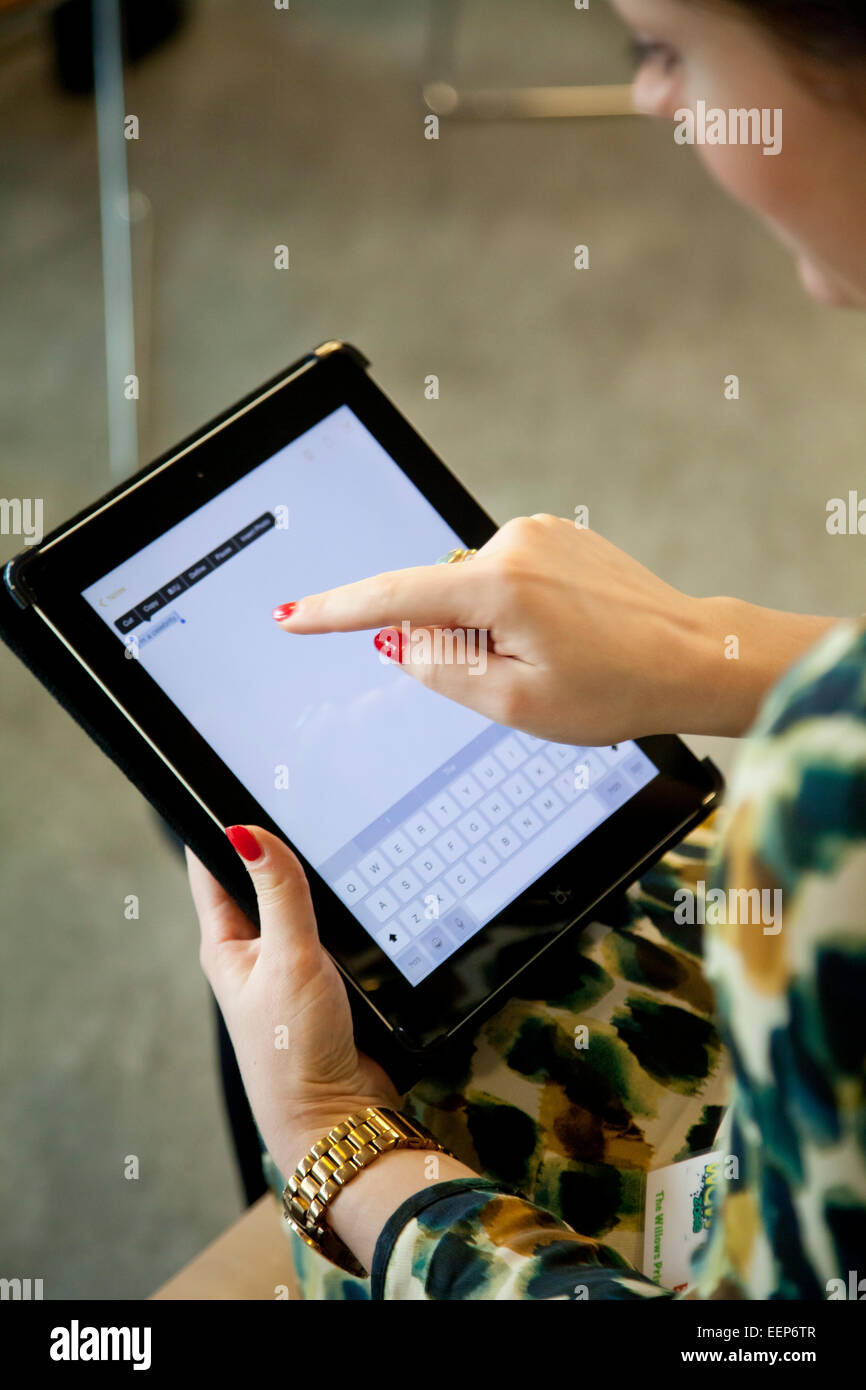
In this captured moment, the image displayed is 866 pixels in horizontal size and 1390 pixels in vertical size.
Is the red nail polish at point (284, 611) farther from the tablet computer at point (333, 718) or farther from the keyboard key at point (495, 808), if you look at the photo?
the keyboard key at point (495, 808)

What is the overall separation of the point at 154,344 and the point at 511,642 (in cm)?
149

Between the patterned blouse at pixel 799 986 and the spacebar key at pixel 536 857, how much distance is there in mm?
280

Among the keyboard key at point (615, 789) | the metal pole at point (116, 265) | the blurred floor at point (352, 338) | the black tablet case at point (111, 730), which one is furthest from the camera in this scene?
the metal pole at point (116, 265)

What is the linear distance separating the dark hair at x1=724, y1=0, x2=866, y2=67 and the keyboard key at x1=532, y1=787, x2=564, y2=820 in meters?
0.45

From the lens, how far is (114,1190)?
132 centimetres

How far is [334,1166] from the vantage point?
0.65m

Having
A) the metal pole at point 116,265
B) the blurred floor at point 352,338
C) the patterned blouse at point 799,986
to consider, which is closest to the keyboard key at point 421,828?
the patterned blouse at point 799,986

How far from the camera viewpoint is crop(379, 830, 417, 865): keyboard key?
0.72m

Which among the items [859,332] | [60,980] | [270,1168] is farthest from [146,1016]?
[859,332]

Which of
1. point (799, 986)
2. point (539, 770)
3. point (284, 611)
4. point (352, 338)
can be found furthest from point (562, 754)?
point (352, 338)

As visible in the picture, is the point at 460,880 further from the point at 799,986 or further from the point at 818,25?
the point at 818,25

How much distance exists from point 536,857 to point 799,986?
36 cm

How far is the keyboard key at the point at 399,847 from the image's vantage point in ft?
2.35

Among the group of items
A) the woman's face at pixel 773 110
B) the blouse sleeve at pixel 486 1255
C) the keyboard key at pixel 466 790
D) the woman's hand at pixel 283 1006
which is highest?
the woman's face at pixel 773 110
